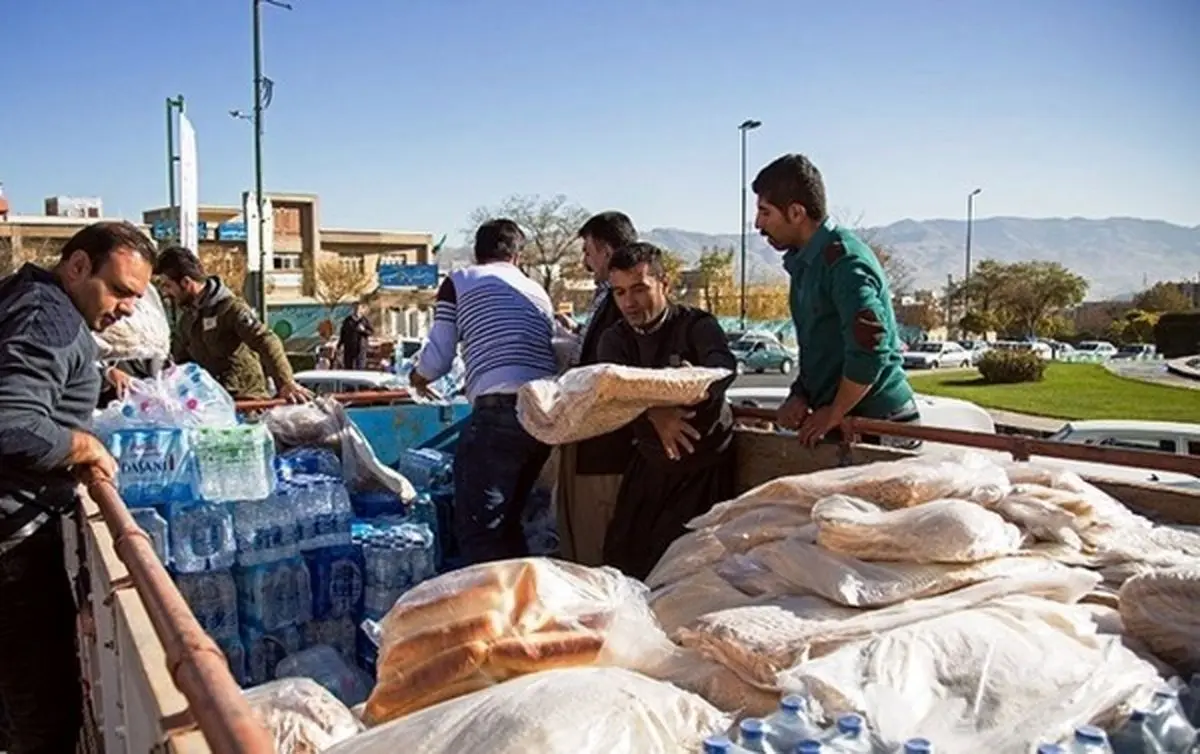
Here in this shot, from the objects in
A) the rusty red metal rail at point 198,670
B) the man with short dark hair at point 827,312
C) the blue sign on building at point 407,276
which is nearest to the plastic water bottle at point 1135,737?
the rusty red metal rail at point 198,670

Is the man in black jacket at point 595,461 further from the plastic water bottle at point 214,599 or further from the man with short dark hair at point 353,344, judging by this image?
the man with short dark hair at point 353,344

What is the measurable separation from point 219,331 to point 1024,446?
4554 mm

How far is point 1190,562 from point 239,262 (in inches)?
1879

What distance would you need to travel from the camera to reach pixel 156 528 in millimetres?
3801

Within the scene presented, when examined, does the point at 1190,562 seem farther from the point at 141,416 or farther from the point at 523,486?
the point at 141,416

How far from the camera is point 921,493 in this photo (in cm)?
262

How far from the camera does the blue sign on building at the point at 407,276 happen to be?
51969 millimetres

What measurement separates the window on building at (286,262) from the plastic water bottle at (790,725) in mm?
62324

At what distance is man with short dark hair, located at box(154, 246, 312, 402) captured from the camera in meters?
5.84

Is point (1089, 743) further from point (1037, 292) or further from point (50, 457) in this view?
point (1037, 292)

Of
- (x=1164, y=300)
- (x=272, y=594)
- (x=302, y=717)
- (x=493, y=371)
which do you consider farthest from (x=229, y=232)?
(x=1164, y=300)

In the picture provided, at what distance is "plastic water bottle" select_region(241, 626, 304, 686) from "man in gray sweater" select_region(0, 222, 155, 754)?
2.31ft

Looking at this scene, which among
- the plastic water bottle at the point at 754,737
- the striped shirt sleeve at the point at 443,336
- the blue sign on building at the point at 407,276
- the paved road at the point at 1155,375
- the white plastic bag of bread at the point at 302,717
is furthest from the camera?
the blue sign on building at the point at 407,276

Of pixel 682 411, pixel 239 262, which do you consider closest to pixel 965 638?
pixel 682 411
